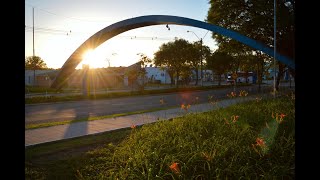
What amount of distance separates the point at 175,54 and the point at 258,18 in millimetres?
24128

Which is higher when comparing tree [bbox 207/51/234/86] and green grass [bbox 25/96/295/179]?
tree [bbox 207/51/234/86]

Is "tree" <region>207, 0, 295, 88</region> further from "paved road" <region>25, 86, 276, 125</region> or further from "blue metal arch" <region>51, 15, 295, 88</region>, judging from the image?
"paved road" <region>25, 86, 276, 125</region>

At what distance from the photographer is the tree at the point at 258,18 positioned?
25.7m

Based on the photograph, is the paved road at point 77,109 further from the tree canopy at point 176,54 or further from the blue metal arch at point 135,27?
the tree canopy at point 176,54

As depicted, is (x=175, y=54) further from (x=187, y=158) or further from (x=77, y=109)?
(x=187, y=158)

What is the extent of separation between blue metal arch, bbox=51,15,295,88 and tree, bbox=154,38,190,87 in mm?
20848

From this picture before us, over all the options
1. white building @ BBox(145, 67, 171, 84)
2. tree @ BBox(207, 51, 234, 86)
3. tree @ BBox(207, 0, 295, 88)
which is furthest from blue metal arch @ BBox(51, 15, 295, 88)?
white building @ BBox(145, 67, 171, 84)

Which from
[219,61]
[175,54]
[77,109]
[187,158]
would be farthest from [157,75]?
[187,158]

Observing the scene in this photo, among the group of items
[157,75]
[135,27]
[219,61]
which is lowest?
[157,75]

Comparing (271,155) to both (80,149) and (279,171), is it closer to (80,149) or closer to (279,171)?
(279,171)

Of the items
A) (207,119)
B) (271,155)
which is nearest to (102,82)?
(207,119)

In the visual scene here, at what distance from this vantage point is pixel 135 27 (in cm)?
2575

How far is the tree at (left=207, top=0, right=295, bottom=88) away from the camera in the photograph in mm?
25666
